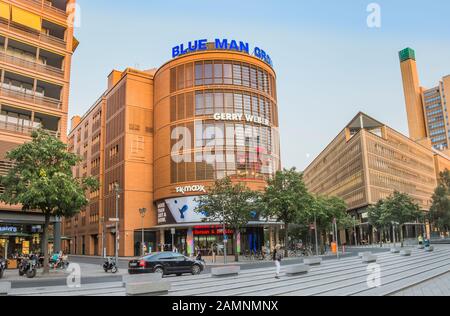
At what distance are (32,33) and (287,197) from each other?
3108 cm

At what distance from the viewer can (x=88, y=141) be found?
8819cm

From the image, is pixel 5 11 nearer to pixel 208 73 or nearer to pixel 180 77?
pixel 180 77

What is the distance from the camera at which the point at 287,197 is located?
4538cm

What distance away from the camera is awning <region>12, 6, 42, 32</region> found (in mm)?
39741

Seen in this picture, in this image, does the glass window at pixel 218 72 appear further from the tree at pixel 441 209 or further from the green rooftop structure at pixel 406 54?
the green rooftop structure at pixel 406 54

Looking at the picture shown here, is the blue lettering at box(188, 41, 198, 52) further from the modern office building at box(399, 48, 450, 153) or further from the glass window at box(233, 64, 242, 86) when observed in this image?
the modern office building at box(399, 48, 450, 153)

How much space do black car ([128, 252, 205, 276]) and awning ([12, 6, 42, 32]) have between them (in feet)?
89.0

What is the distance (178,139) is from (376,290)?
48385mm

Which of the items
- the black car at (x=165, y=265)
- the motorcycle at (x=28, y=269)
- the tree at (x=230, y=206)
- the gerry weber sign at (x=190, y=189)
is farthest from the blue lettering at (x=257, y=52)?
the motorcycle at (x=28, y=269)

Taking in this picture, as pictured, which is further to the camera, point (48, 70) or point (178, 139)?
point (178, 139)

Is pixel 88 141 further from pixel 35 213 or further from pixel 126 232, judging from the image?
pixel 35 213

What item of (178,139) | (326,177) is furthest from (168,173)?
(326,177)

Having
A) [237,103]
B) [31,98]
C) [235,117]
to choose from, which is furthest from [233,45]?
[31,98]

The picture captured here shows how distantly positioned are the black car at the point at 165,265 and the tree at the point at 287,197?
18407mm
